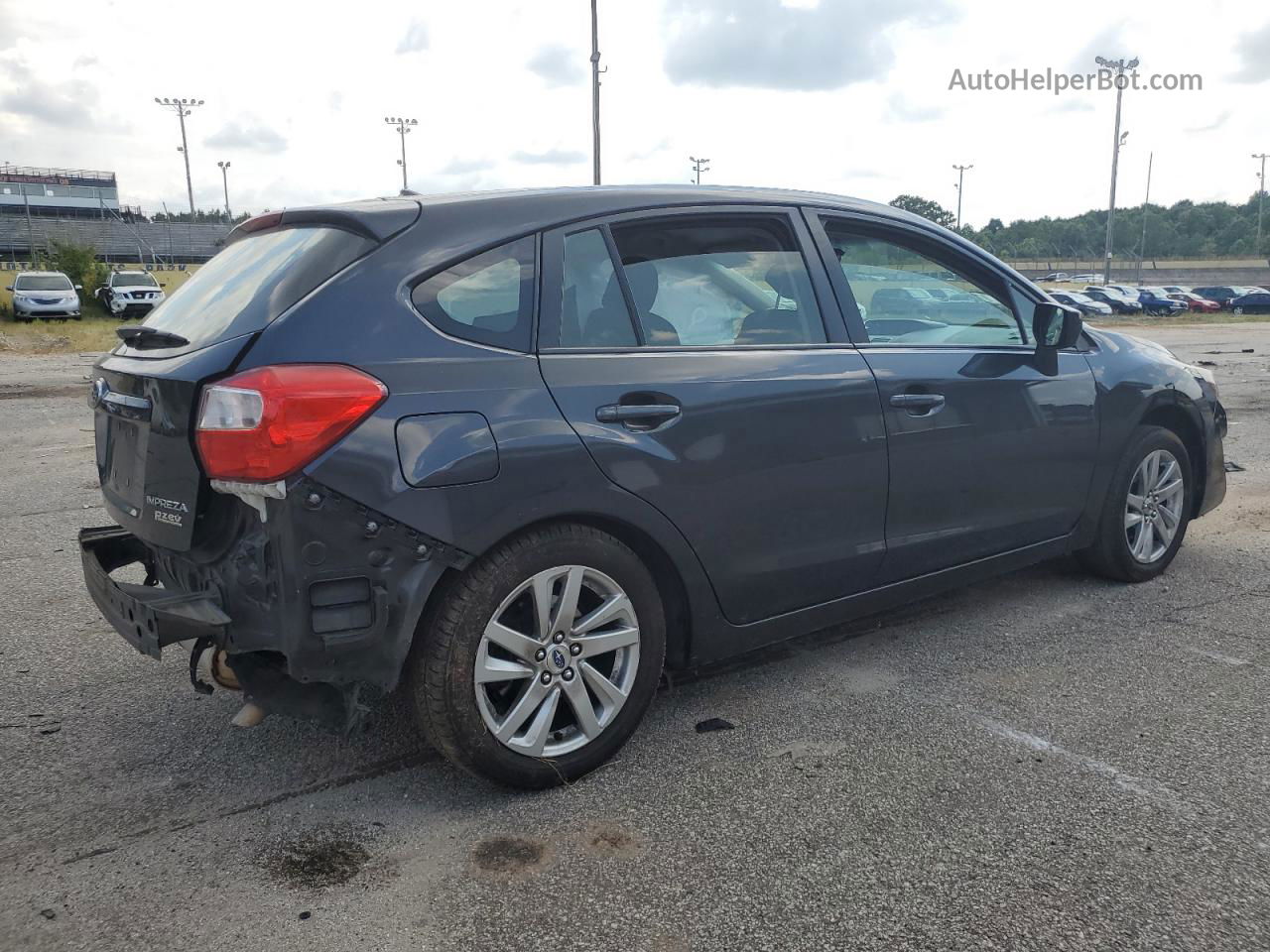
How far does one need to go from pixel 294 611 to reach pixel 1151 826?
89.5 inches

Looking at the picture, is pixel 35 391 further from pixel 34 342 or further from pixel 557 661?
pixel 557 661

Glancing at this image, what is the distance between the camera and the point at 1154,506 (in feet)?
15.7

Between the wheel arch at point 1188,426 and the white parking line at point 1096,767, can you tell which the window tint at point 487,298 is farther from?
the wheel arch at point 1188,426

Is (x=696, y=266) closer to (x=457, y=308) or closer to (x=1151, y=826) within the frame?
(x=457, y=308)

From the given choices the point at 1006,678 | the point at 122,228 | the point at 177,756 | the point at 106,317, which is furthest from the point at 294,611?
the point at 122,228

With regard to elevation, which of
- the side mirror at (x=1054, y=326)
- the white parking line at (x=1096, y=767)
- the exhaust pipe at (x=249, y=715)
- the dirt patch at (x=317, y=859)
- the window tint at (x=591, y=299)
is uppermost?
the window tint at (x=591, y=299)

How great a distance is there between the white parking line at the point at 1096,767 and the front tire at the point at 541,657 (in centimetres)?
113

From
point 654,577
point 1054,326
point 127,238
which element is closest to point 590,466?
point 654,577

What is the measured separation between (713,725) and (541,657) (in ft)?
2.60

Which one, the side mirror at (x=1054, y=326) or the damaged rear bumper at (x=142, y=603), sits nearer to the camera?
the damaged rear bumper at (x=142, y=603)

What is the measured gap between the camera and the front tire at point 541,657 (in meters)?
2.76

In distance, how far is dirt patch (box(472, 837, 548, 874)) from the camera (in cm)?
262

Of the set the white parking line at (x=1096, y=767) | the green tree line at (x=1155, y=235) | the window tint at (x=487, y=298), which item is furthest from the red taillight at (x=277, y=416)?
the green tree line at (x=1155, y=235)

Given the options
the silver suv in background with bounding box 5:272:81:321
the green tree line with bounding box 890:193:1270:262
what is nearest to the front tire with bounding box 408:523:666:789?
the silver suv in background with bounding box 5:272:81:321
